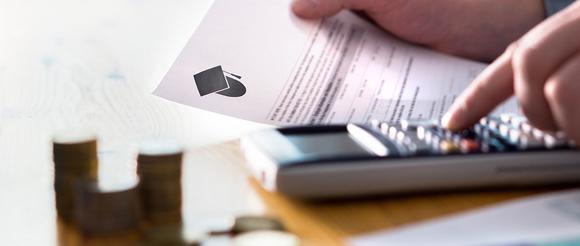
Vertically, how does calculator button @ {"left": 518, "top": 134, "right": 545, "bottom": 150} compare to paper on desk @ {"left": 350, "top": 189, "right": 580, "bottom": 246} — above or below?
above

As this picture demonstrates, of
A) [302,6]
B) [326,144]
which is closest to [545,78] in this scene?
[326,144]

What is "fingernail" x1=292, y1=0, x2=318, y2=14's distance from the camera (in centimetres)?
85

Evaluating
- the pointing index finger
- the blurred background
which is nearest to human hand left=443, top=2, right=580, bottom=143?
the pointing index finger

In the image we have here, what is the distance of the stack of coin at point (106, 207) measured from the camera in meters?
0.41

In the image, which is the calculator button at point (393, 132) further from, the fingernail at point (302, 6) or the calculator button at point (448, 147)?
→ the fingernail at point (302, 6)

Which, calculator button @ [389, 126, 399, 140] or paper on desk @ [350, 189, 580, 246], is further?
calculator button @ [389, 126, 399, 140]

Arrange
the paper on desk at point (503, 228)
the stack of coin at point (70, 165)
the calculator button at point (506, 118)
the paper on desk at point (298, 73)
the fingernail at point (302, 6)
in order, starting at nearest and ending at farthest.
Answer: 1. the paper on desk at point (503, 228)
2. the stack of coin at point (70, 165)
3. the calculator button at point (506, 118)
4. the paper on desk at point (298, 73)
5. the fingernail at point (302, 6)

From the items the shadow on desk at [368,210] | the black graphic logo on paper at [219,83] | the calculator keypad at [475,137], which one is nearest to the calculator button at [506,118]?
the calculator keypad at [475,137]

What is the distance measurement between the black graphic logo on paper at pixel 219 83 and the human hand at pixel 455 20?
0.55 ft

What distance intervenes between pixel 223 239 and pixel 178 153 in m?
0.08

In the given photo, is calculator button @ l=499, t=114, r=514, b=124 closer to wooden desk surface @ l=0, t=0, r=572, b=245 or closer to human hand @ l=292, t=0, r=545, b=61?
wooden desk surface @ l=0, t=0, r=572, b=245

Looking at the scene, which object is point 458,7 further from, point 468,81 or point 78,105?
point 78,105

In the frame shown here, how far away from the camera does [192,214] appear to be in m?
0.45

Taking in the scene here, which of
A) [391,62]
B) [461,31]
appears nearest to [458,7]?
[461,31]
